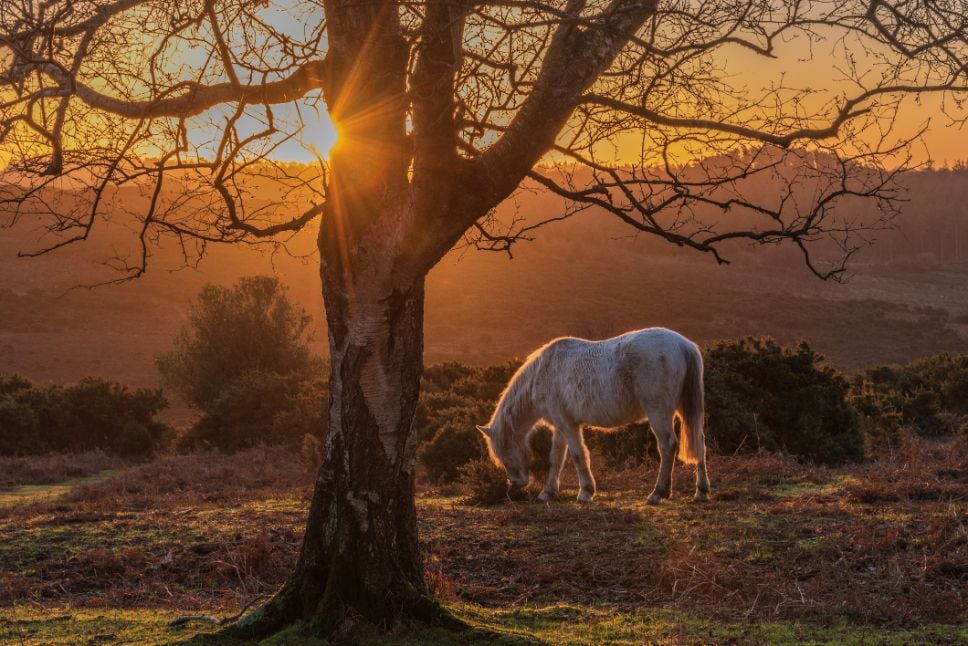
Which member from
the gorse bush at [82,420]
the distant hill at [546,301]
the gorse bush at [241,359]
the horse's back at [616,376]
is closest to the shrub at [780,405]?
the horse's back at [616,376]

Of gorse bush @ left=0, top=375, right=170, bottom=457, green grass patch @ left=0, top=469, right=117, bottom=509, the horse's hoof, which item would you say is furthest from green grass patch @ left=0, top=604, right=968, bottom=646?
gorse bush @ left=0, top=375, right=170, bottom=457

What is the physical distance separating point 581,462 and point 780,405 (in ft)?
22.8

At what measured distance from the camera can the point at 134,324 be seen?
205 ft

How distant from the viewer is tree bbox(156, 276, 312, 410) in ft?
102

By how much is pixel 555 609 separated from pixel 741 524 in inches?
129

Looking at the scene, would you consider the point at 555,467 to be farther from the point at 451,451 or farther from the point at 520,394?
the point at 451,451

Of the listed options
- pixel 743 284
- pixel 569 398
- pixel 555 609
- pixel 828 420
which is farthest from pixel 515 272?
pixel 555 609

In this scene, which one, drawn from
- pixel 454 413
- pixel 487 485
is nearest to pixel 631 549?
pixel 487 485

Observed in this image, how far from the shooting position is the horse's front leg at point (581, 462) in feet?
40.2

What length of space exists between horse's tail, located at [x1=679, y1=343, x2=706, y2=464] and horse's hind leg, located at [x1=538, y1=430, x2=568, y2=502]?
1.62 meters

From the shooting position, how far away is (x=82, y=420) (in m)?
25.3

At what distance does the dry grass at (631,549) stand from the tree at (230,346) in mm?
16717

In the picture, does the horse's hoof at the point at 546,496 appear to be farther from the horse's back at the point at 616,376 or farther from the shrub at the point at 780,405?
the shrub at the point at 780,405

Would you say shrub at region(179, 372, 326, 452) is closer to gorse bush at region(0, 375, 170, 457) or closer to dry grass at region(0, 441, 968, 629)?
gorse bush at region(0, 375, 170, 457)
